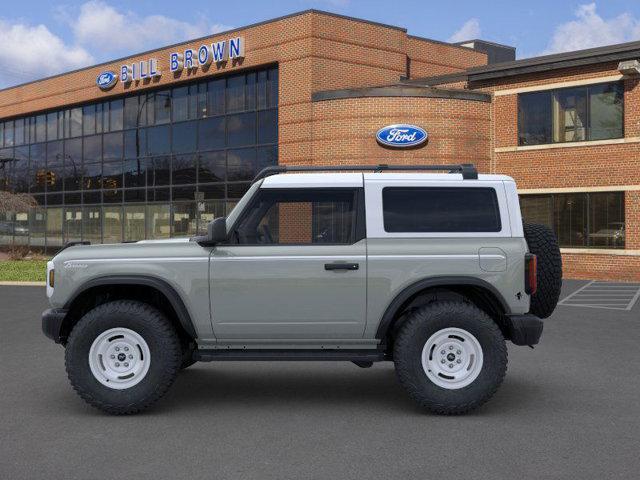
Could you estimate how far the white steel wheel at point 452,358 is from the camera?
6.41 metres

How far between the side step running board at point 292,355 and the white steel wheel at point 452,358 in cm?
44

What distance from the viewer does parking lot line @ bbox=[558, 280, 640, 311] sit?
1596 cm

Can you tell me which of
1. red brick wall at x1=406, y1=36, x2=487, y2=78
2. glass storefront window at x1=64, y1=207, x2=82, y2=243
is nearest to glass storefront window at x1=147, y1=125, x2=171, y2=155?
glass storefront window at x1=64, y1=207, x2=82, y2=243

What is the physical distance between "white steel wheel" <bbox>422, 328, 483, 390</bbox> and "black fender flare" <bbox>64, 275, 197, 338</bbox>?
2067 mm

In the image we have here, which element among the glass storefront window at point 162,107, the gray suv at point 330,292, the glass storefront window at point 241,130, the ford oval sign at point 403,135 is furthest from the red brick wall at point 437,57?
the gray suv at point 330,292

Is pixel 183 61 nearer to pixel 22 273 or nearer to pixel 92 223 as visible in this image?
pixel 92 223

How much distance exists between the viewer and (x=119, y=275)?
21.4ft

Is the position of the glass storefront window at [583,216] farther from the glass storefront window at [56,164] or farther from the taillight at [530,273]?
the glass storefront window at [56,164]

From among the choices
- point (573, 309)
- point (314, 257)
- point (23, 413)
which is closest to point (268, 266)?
point (314, 257)

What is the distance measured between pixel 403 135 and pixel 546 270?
1838cm

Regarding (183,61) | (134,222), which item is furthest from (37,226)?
(183,61)

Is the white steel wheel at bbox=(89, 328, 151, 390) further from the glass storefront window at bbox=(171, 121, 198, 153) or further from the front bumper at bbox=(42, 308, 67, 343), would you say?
the glass storefront window at bbox=(171, 121, 198, 153)

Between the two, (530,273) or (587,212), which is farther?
(587,212)

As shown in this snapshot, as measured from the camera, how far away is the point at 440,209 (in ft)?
21.8
